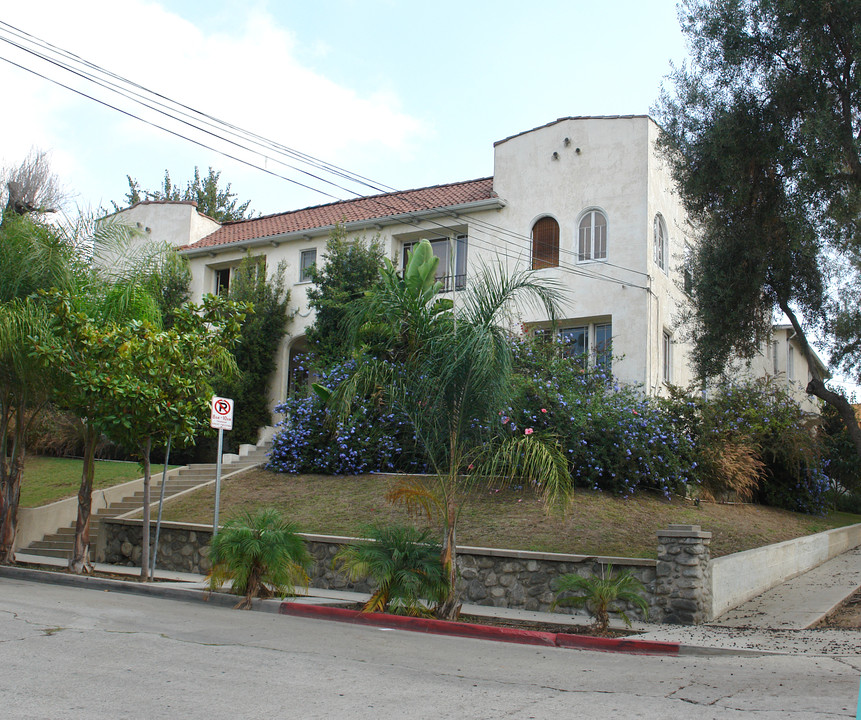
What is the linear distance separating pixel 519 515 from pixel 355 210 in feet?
49.5

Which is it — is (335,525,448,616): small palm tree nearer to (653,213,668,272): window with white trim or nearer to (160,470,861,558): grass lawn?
(160,470,861,558): grass lawn

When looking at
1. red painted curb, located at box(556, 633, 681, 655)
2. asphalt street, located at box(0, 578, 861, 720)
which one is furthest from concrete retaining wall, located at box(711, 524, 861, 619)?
asphalt street, located at box(0, 578, 861, 720)

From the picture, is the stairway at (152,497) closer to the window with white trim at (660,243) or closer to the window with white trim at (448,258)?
the window with white trim at (448,258)

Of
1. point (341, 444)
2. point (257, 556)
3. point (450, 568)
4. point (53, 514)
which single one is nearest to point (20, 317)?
point (257, 556)

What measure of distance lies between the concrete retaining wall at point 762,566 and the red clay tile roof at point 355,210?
12.7m

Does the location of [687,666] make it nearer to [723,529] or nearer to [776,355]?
[723,529]

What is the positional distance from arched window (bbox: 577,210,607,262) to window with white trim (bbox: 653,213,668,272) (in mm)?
1389

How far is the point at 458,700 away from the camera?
6094 millimetres

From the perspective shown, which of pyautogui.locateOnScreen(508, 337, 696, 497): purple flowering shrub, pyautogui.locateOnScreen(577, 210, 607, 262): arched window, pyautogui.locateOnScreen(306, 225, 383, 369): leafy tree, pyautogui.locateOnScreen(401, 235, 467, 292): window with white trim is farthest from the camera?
pyautogui.locateOnScreen(401, 235, 467, 292): window with white trim

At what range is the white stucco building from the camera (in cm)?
2130

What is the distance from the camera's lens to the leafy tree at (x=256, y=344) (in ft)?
81.9

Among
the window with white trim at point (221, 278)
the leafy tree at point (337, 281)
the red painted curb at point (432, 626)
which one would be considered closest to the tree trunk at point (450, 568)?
the red painted curb at point (432, 626)

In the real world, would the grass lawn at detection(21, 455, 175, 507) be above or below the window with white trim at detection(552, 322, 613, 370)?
below

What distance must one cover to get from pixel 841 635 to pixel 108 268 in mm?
13559
